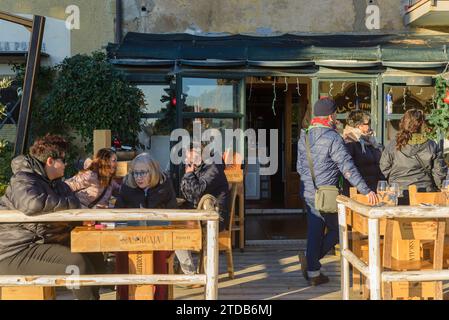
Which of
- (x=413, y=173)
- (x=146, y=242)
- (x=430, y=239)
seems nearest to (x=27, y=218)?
(x=146, y=242)

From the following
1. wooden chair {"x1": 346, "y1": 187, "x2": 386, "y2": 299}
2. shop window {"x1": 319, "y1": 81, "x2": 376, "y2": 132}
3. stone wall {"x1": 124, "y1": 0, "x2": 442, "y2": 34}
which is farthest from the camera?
stone wall {"x1": 124, "y1": 0, "x2": 442, "y2": 34}

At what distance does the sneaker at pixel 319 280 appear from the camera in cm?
535

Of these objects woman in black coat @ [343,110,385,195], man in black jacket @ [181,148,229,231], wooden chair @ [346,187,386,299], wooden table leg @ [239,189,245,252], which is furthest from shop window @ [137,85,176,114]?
wooden chair @ [346,187,386,299]

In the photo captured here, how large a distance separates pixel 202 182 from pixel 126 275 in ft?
7.97

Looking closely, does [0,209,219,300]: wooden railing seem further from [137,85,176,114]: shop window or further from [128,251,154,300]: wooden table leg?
[137,85,176,114]: shop window

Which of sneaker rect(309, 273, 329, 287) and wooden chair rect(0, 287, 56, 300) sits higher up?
wooden chair rect(0, 287, 56, 300)

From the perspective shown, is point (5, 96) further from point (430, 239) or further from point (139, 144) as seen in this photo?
point (430, 239)

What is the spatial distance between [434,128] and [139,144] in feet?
12.8

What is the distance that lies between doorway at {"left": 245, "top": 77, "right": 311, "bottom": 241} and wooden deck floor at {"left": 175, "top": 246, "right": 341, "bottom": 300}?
7.05 feet

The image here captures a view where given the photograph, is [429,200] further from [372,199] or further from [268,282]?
[268,282]

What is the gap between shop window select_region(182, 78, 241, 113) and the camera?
7480 mm

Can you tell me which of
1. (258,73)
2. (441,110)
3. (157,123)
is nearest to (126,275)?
(258,73)

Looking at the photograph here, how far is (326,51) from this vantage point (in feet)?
24.6

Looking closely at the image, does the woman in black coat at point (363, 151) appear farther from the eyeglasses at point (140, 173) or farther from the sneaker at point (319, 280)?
the eyeglasses at point (140, 173)
